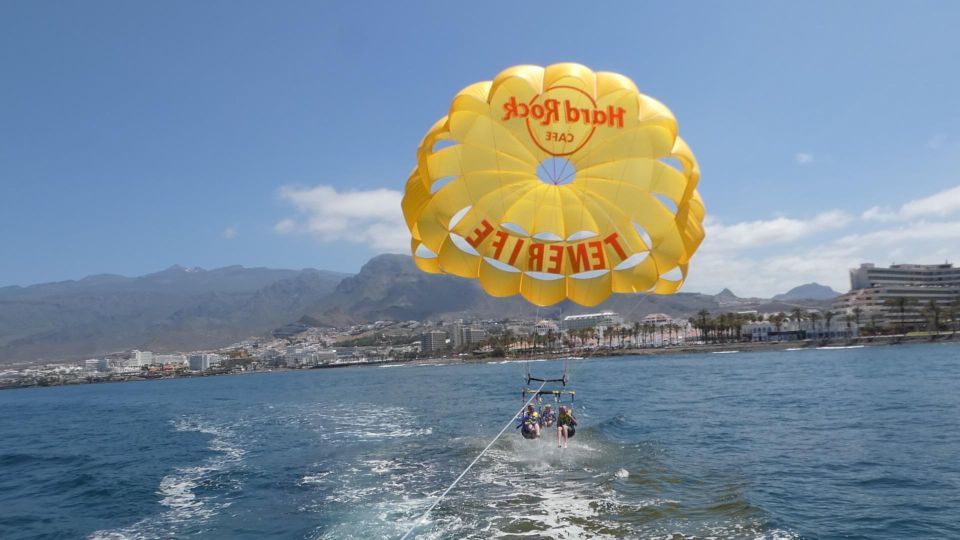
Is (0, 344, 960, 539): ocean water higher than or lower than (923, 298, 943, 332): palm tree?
lower

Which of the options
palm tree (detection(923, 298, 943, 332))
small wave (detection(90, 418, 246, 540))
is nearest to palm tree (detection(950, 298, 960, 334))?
palm tree (detection(923, 298, 943, 332))

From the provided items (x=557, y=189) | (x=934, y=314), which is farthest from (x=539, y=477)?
(x=934, y=314)

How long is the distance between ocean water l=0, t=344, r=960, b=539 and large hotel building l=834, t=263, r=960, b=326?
139316 mm

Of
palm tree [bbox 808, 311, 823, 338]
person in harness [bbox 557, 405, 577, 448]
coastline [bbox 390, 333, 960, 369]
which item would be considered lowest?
coastline [bbox 390, 333, 960, 369]

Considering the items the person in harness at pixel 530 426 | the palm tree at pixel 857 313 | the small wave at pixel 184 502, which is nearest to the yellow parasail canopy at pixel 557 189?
the person in harness at pixel 530 426

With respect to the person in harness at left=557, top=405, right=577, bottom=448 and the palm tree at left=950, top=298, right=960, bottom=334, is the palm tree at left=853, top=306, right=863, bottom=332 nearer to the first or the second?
the palm tree at left=950, top=298, right=960, bottom=334

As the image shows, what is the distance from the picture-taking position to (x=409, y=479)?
19828 mm

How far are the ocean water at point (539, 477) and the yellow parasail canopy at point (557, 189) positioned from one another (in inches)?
221

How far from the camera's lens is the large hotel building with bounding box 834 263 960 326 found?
6152 inches

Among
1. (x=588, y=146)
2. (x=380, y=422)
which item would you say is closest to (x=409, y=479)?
(x=588, y=146)

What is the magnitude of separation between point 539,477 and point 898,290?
190m

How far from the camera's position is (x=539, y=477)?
18812 mm

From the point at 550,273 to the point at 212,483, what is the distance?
13.9 m

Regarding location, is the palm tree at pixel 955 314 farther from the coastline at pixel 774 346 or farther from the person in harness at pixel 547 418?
the person in harness at pixel 547 418
